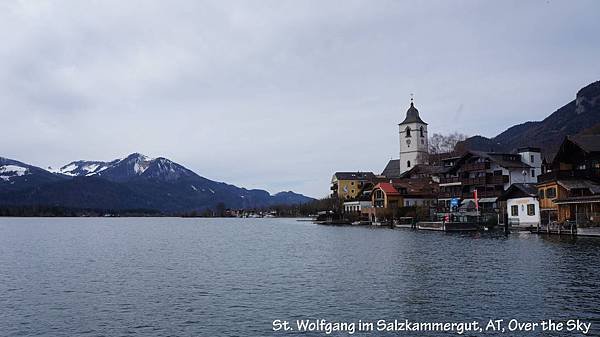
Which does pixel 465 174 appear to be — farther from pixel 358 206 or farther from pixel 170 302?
pixel 170 302

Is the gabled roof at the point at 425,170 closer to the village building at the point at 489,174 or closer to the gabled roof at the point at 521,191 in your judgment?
the village building at the point at 489,174

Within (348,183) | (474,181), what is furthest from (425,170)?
(348,183)

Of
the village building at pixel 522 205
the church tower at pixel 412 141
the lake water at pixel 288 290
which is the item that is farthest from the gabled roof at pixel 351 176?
the lake water at pixel 288 290

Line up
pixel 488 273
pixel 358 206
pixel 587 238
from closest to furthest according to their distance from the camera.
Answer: pixel 488 273 < pixel 587 238 < pixel 358 206

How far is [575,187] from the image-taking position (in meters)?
59.8

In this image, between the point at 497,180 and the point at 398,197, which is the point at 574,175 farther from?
the point at 398,197

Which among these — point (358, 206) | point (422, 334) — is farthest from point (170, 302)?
point (358, 206)

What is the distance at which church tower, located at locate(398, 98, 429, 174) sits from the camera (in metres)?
148

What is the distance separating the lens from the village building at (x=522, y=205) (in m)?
69.6

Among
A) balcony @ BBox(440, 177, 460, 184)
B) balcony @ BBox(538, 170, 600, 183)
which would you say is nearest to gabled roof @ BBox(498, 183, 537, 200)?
balcony @ BBox(538, 170, 600, 183)

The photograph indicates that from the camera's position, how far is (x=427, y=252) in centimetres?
4328

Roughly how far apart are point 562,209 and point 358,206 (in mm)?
64888

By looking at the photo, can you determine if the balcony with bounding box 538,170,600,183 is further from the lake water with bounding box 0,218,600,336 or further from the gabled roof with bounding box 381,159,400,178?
the gabled roof with bounding box 381,159,400,178

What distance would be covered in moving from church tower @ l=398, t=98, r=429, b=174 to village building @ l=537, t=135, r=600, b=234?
79.1 metres
